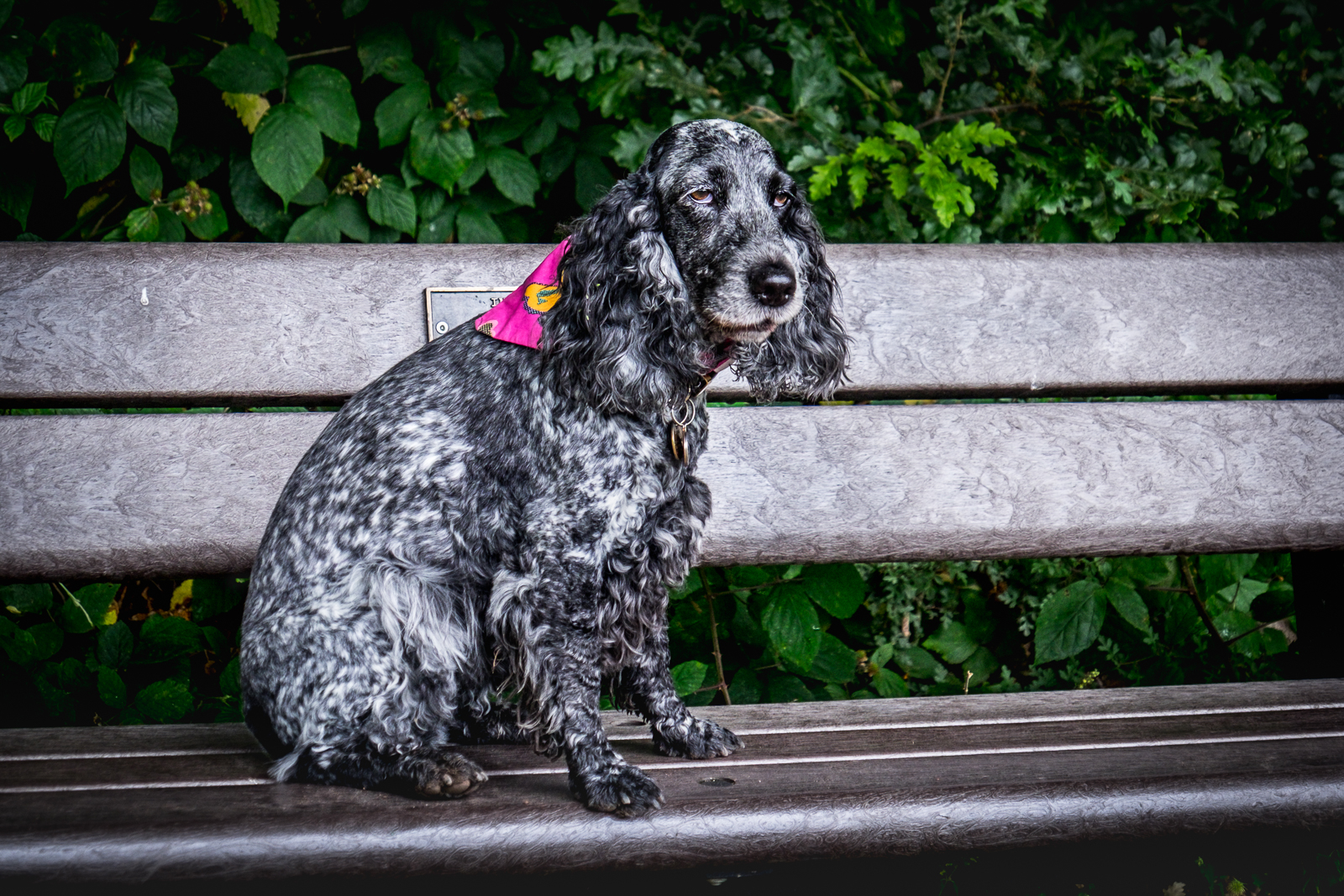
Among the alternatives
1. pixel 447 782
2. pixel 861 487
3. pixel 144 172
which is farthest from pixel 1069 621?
pixel 144 172

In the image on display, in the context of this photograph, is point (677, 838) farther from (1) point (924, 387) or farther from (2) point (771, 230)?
(1) point (924, 387)

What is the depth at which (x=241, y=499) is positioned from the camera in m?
2.52

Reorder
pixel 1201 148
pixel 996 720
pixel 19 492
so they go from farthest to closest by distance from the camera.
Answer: pixel 1201 148, pixel 19 492, pixel 996 720

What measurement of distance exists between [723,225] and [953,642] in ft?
6.54

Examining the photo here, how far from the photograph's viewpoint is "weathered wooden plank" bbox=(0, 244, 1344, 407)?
249 centimetres

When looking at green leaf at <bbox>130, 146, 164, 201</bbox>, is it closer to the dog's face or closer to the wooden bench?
the wooden bench

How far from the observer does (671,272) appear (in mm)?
1958

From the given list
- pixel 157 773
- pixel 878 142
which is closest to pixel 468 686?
pixel 157 773

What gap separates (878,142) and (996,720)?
1.63 metres

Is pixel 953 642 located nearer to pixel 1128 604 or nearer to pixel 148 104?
pixel 1128 604

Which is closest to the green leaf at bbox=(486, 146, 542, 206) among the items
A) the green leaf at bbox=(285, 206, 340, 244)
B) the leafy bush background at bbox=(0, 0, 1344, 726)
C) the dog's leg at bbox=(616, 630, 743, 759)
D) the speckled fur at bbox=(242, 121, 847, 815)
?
the leafy bush background at bbox=(0, 0, 1344, 726)

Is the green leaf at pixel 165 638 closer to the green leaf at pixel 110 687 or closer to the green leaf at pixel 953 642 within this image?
the green leaf at pixel 110 687

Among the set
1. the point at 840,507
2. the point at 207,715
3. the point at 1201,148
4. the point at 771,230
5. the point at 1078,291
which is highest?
the point at 1201,148

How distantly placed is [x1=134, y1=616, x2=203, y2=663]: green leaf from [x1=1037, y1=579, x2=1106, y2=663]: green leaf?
2412 millimetres
